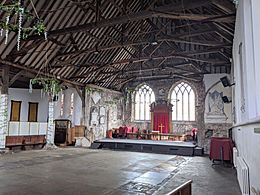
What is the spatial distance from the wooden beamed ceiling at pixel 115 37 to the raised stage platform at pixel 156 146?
3.91 metres

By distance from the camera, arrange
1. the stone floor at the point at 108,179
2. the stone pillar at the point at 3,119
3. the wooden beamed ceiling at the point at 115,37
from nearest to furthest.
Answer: the stone floor at the point at 108,179 < the wooden beamed ceiling at the point at 115,37 < the stone pillar at the point at 3,119

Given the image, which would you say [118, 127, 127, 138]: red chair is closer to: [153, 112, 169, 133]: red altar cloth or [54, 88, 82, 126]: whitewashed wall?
[153, 112, 169, 133]: red altar cloth

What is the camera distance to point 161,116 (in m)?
15.3

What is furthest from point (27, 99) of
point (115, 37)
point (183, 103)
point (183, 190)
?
point (183, 190)

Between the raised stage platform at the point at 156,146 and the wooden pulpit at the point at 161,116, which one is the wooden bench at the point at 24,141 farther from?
the wooden pulpit at the point at 161,116

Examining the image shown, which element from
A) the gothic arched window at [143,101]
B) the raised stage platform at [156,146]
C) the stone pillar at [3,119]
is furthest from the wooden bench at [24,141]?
the gothic arched window at [143,101]

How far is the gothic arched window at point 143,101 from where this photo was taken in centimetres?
1631

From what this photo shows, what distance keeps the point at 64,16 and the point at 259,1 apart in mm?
7325

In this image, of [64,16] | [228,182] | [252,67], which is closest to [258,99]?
[252,67]

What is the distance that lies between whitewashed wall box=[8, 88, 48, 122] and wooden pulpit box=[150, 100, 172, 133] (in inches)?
276

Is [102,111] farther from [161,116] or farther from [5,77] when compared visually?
[5,77]

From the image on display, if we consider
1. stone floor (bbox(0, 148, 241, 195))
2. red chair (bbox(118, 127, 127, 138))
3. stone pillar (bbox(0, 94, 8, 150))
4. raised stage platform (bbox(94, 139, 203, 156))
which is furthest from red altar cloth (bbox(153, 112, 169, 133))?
stone pillar (bbox(0, 94, 8, 150))

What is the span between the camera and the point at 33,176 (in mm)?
5383

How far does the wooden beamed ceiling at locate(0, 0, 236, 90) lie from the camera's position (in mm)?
6302
